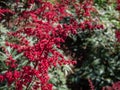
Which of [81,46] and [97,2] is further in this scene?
[97,2]

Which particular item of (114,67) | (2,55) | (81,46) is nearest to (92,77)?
(114,67)

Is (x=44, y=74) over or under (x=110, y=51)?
over

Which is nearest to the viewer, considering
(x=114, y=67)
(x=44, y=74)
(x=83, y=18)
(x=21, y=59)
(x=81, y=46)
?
(x=44, y=74)

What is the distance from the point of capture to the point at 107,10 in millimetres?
12180

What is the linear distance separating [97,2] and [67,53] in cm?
368

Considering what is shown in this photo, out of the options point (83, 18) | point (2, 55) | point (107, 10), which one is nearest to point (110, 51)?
point (83, 18)

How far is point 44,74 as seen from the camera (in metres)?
5.47

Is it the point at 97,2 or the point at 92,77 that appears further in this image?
the point at 97,2

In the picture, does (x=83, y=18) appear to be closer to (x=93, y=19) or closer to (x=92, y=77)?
(x=93, y=19)

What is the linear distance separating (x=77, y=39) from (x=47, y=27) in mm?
3584

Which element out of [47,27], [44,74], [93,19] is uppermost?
[47,27]

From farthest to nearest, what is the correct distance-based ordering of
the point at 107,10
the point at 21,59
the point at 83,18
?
the point at 107,10
the point at 83,18
the point at 21,59

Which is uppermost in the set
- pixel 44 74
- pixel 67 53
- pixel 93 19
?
pixel 44 74

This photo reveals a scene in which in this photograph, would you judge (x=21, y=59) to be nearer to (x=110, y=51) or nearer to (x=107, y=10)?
(x=110, y=51)
